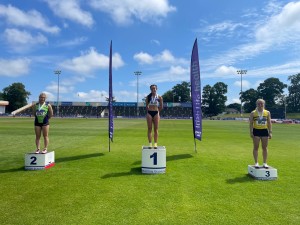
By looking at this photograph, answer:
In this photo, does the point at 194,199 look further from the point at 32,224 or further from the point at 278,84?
the point at 278,84

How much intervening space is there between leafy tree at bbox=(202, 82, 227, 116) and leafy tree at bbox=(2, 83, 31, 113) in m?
85.5

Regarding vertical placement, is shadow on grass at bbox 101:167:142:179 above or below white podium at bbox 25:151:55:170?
below

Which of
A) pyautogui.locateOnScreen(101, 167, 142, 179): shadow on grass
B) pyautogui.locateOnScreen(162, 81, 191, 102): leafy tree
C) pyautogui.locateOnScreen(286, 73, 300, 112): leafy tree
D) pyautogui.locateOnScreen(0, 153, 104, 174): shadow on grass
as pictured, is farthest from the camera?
pyautogui.locateOnScreen(162, 81, 191, 102): leafy tree

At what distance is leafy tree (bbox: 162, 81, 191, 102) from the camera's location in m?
153

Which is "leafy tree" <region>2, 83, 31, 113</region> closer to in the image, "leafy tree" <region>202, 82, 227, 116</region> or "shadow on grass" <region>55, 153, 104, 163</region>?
"leafy tree" <region>202, 82, 227, 116</region>

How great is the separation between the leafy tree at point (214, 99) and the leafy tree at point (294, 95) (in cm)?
2892

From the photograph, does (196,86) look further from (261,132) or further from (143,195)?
(143,195)

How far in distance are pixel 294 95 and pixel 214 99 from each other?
36078 mm

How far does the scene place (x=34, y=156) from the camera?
8.57m

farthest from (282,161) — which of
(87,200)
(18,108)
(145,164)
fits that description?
(18,108)

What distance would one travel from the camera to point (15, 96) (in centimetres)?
12962

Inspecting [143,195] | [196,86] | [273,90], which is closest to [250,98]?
[273,90]

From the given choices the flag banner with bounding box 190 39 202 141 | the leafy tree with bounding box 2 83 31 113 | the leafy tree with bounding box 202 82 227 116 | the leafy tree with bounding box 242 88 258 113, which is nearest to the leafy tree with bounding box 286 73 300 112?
the leafy tree with bounding box 242 88 258 113

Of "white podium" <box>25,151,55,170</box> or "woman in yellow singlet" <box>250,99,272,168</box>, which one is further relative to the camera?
"white podium" <box>25,151,55,170</box>
